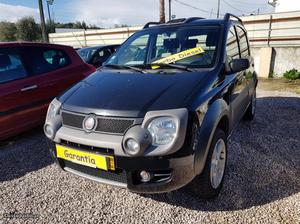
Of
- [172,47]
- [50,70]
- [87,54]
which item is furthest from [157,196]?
[87,54]

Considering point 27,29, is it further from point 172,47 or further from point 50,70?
point 172,47

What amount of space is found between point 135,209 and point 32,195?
3.74 ft

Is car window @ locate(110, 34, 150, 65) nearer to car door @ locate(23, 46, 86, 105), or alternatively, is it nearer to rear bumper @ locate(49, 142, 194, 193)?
car door @ locate(23, 46, 86, 105)

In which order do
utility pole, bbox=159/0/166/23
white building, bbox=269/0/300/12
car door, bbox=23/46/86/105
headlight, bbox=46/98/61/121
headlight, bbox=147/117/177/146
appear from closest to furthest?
headlight, bbox=147/117/177/146
headlight, bbox=46/98/61/121
car door, bbox=23/46/86/105
utility pole, bbox=159/0/166/23
white building, bbox=269/0/300/12

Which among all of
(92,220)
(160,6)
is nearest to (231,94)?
(92,220)

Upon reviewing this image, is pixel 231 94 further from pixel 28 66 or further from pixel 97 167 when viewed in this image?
pixel 28 66

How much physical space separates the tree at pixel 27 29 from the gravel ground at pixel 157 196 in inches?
1453

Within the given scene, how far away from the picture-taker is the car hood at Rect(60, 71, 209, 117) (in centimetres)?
221

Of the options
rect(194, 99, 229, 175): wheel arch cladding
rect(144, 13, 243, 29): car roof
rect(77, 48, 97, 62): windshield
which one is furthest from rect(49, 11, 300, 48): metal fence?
rect(194, 99, 229, 175): wheel arch cladding

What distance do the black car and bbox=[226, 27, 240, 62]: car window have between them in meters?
0.04

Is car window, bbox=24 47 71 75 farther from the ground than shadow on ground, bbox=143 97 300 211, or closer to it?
farther from the ground

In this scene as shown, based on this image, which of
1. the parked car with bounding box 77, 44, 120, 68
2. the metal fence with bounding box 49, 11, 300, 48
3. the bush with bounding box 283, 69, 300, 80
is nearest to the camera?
the parked car with bounding box 77, 44, 120, 68

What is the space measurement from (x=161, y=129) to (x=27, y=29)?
131ft

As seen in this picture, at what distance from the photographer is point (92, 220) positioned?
243 centimetres
